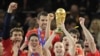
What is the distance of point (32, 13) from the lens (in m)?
13.1

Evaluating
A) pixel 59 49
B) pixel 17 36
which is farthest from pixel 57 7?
pixel 59 49

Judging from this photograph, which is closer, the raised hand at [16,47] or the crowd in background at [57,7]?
the raised hand at [16,47]

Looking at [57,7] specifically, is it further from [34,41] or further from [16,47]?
[34,41]

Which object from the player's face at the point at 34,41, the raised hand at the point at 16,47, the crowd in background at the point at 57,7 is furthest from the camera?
the crowd in background at the point at 57,7

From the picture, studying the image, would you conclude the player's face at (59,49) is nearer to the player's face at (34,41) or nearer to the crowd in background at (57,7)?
the player's face at (34,41)

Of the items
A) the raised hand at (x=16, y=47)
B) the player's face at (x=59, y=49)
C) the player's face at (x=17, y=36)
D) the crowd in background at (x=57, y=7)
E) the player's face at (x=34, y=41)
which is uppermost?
the player's face at (x=34, y=41)

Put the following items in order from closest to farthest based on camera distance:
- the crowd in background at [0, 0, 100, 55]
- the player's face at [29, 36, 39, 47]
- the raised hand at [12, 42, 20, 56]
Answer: the player's face at [29, 36, 39, 47] < the raised hand at [12, 42, 20, 56] < the crowd in background at [0, 0, 100, 55]

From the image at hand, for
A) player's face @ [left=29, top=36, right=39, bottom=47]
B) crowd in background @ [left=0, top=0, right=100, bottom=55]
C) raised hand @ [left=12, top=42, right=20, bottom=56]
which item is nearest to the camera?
player's face @ [left=29, top=36, right=39, bottom=47]

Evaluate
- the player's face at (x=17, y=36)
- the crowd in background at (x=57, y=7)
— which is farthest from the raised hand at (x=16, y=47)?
the crowd in background at (x=57, y=7)

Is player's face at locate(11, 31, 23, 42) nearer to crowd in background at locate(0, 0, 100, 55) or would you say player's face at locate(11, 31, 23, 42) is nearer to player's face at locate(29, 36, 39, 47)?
player's face at locate(29, 36, 39, 47)

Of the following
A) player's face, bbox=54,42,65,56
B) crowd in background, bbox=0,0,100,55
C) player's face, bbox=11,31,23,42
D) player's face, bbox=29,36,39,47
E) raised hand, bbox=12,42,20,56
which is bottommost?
crowd in background, bbox=0,0,100,55

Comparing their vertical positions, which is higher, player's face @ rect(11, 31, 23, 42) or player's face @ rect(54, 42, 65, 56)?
player's face @ rect(11, 31, 23, 42)

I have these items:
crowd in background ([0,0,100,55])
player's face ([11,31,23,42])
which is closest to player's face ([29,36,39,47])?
player's face ([11,31,23,42])

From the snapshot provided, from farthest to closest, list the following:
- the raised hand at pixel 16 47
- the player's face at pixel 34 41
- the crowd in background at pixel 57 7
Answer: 1. the crowd in background at pixel 57 7
2. the raised hand at pixel 16 47
3. the player's face at pixel 34 41
